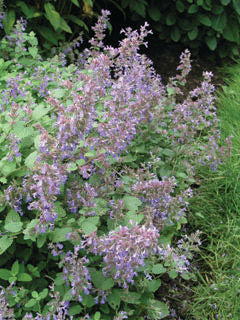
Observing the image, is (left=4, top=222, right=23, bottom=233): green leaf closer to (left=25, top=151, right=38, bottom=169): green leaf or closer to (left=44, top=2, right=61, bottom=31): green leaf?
(left=25, top=151, right=38, bottom=169): green leaf

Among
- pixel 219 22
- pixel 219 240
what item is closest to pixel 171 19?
pixel 219 22

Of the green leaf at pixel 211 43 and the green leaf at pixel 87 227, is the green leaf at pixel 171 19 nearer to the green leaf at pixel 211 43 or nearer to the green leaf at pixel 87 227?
the green leaf at pixel 211 43

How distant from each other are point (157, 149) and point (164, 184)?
27.2 inches

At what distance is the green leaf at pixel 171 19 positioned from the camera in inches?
199

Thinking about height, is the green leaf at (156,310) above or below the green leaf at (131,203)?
below

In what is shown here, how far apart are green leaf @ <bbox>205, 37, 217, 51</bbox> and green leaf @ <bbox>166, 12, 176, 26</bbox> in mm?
520

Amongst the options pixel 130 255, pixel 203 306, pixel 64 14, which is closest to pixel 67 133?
pixel 130 255

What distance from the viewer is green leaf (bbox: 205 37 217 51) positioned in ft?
16.9

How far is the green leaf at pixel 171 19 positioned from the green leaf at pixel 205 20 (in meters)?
0.33

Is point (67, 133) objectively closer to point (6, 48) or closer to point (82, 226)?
point (82, 226)

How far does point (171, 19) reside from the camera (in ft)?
16.6

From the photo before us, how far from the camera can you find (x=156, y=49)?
5445 mm

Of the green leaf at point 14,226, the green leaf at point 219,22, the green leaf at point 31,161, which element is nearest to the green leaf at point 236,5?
the green leaf at point 219,22

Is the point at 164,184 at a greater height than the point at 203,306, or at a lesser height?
greater
